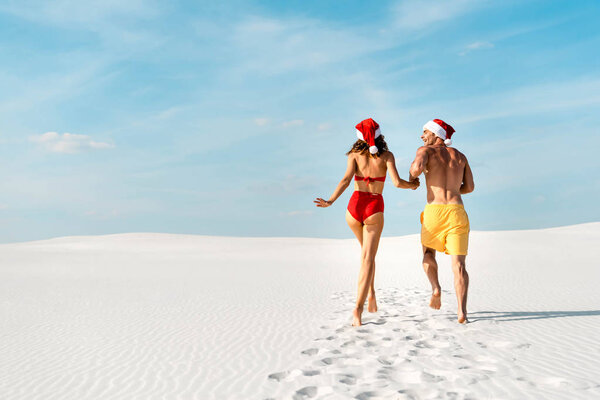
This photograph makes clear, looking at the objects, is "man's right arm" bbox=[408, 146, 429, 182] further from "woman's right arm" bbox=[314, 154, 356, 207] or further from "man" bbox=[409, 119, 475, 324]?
"woman's right arm" bbox=[314, 154, 356, 207]

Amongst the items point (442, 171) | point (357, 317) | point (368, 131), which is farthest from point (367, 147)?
point (357, 317)

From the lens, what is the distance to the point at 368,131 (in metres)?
6.59

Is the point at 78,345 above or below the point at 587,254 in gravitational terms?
below

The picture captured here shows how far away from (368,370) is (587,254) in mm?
18738

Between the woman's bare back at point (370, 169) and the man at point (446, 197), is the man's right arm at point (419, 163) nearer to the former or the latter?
the man at point (446, 197)

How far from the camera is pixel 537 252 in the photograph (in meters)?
20.8

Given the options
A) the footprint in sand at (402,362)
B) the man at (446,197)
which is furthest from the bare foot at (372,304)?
the man at (446,197)

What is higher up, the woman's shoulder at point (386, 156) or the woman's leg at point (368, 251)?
the woman's shoulder at point (386, 156)

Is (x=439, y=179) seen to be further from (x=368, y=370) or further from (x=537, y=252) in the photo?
(x=537, y=252)

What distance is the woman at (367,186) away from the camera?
21.8ft

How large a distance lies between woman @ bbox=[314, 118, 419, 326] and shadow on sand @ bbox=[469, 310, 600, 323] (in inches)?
72.8

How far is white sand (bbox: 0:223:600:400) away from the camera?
14.7 feet

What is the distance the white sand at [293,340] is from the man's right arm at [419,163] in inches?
81.3

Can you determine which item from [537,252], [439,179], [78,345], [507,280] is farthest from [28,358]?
[537,252]
